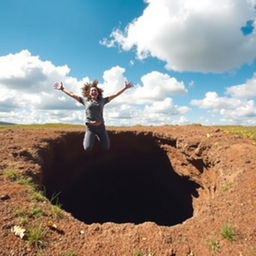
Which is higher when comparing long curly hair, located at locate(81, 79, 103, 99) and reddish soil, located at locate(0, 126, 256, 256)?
long curly hair, located at locate(81, 79, 103, 99)

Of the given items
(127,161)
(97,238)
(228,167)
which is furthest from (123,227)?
(127,161)

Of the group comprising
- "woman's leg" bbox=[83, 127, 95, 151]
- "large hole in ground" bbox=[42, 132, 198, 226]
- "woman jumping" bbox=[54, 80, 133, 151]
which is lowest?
"large hole in ground" bbox=[42, 132, 198, 226]

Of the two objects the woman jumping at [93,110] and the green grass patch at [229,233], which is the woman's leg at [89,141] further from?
the green grass patch at [229,233]

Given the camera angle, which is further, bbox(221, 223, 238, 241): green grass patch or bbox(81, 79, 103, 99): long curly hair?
bbox(81, 79, 103, 99): long curly hair

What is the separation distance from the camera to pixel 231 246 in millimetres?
6270

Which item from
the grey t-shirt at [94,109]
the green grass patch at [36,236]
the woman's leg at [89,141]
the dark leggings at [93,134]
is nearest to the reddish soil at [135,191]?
the green grass patch at [36,236]

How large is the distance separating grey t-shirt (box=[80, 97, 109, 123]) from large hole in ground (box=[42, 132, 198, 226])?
313 centimetres

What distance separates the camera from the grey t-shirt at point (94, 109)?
1095 centimetres

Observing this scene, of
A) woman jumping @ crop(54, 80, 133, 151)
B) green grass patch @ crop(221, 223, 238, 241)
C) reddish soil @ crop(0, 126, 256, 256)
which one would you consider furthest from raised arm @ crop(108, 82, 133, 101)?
green grass patch @ crop(221, 223, 238, 241)

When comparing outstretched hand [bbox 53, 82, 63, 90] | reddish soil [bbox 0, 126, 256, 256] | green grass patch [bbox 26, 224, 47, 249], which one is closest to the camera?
green grass patch [bbox 26, 224, 47, 249]

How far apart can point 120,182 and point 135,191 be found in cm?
103

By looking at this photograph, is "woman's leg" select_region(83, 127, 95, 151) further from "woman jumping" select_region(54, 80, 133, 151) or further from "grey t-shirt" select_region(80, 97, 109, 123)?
"grey t-shirt" select_region(80, 97, 109, 123)

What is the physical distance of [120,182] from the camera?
1912 cm

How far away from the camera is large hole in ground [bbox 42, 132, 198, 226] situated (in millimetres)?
15460
